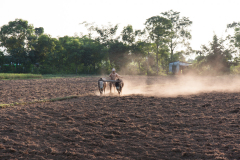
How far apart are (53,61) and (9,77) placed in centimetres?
2061

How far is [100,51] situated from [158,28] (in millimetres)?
13849

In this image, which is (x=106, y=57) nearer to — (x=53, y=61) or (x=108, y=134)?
(x=53, y=61)

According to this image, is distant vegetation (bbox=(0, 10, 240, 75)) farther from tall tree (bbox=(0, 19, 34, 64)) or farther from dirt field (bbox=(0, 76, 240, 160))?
dirt field (bbox=(0, 76, 240, 160))

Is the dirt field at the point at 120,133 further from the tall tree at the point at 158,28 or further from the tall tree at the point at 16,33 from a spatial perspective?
the tall tree at the point at 16,33

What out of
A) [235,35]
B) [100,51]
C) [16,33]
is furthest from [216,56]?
[16,33]

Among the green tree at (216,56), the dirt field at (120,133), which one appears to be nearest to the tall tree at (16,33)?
the green tree at (216,56)

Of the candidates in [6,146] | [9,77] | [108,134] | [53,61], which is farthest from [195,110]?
[53,61]

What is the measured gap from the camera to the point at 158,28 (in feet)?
174

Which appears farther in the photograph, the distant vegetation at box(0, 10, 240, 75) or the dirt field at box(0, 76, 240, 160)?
the distant vegetation at box(0, 10, 240, 75)

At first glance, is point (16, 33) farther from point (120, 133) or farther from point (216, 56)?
point (120, 133)

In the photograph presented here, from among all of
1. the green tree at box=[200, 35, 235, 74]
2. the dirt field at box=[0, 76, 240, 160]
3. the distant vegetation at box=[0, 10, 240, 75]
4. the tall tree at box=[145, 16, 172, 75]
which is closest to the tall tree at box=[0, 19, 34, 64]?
the distant vegetation at box=[0, 10, 240, 75]

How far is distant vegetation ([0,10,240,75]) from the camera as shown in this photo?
175 feet

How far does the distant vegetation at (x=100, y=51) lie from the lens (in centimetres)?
5338

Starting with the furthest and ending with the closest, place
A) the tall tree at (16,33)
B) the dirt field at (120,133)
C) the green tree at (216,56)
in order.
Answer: the tall tree at (16,33)
the green tree at (216,56)
the dirt field at (120,133)
